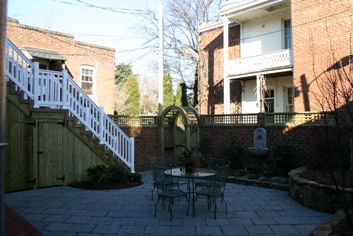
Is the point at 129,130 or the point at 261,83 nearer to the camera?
the point at 129,130

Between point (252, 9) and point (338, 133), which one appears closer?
point (338, 133)

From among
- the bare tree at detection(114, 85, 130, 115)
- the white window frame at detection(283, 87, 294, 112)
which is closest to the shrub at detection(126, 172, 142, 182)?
the white window frame at detection(283, 87, 294, 112)

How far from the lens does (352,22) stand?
34.2 ft

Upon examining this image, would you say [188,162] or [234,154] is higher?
[188,162]

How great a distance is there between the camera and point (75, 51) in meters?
15.1

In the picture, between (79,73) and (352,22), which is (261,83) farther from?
(79,73)

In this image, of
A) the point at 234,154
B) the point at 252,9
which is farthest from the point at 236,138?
the point at 252,9

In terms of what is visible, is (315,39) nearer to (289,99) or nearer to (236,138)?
(289,99)

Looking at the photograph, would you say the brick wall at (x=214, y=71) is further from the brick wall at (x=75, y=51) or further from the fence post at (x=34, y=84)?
the fence post at (x=34, y=84)

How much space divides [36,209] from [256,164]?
6.95 m

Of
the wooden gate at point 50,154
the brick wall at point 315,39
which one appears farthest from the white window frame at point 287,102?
the wooden gate at point 50,154

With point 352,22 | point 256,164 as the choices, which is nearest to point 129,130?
point 256,164

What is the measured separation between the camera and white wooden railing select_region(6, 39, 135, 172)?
739 centimetres

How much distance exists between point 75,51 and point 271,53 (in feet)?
33.4
